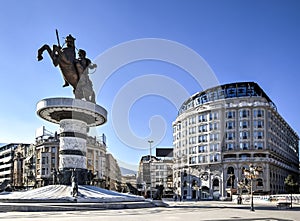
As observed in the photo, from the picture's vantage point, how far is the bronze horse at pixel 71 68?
142 ft

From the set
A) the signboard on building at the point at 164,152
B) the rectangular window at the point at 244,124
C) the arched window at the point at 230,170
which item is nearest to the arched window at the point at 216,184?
the arched window at the point at 230,170

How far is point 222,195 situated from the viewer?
101 m

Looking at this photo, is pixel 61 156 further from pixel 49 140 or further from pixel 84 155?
pixel 49 140

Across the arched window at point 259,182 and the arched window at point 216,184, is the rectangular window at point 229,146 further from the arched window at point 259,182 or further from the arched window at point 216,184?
the arched window at point 259,182

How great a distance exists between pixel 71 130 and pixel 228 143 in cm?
6952

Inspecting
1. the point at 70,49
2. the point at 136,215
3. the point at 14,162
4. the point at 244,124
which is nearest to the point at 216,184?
the point at 244,124

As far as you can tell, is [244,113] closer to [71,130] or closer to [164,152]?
[164,152]

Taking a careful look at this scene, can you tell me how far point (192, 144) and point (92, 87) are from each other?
69961 millimetres

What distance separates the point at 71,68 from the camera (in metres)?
43.9

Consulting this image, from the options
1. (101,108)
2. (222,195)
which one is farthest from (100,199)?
(222,195)

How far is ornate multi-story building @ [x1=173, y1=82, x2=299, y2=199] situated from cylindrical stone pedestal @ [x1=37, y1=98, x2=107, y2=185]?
63810mm

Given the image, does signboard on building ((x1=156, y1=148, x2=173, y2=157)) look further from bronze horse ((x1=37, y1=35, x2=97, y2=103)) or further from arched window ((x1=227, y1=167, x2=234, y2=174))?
bronze horse ((x1=37, y1=35, x2=97, y2=103))

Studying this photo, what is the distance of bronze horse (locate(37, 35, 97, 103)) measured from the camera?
142 ft

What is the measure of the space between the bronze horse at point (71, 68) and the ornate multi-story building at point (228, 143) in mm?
63703
